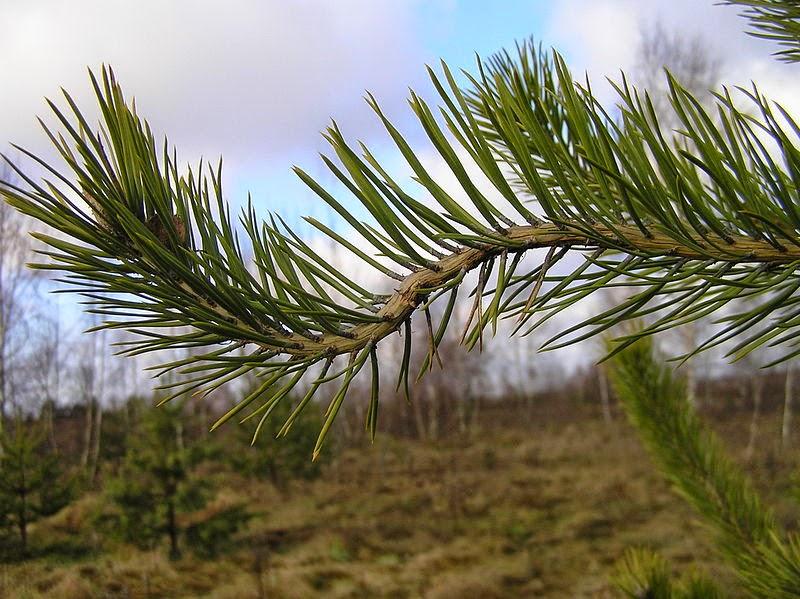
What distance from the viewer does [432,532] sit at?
23.6ft

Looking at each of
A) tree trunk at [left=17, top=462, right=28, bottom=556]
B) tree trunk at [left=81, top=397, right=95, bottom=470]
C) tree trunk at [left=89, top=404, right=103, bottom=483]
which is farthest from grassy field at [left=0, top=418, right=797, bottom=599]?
tree trunk at [left=81, top=397, right=95, bottom=470]

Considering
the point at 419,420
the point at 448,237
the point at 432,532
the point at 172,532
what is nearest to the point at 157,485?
the point at 172,532

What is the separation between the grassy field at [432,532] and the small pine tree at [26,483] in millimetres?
144

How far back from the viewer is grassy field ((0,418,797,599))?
425 centimetres

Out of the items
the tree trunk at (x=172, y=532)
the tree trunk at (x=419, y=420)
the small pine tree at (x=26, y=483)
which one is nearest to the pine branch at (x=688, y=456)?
the small pine tree at (x=26, y=483)

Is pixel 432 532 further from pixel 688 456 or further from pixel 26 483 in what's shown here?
pixel 688 456

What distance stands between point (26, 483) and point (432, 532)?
4810 millimetres

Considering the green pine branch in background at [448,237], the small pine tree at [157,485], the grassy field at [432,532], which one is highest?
the green pine branch in background at [448,237]

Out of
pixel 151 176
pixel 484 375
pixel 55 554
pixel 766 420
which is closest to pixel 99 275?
pixel 151 176

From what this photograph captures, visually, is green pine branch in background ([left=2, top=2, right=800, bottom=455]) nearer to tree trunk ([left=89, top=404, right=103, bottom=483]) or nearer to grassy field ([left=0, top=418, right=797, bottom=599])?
grassy field ([left=0, top=418, right=797, bottom=599])

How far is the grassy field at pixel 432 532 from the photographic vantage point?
4246 millimetres

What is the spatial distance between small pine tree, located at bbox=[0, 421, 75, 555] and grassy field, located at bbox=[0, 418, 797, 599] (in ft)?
0.47

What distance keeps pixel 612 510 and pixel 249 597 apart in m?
4.84

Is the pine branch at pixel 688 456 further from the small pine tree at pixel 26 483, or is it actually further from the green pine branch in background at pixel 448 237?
the small pine tree at pixel 26 483
